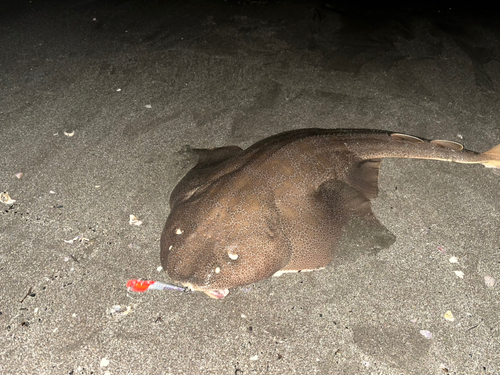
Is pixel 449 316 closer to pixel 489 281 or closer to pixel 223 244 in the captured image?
pixel 489 281

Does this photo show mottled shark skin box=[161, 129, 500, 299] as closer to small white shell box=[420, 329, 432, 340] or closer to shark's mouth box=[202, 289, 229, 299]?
shark's mouth box=[202, 289, 229, 299]

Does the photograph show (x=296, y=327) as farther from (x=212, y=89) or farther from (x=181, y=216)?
(x=212, y=89)

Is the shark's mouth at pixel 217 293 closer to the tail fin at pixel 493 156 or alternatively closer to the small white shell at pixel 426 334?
the small white shell at pixel 426 334

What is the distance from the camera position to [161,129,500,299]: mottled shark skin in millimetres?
2879

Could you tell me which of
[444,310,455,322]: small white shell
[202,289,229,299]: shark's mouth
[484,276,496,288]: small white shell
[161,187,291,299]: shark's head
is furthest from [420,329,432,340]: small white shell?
[202,289,229,299]: shark's mouth

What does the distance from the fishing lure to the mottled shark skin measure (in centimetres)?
30

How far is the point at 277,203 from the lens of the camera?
10.7 ft

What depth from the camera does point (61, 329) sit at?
9.67 ft

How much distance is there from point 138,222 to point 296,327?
5.67 feet

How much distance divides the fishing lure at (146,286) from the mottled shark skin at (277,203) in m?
0.30

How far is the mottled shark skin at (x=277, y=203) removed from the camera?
2.88m

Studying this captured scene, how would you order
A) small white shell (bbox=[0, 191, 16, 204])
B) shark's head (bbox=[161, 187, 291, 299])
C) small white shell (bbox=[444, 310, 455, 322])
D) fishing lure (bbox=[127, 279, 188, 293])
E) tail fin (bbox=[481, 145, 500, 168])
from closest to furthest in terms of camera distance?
shark's head (bbox=[161, 187, 291, 299])
small white shell (bbox=[444, 310, 455, 322])
fishing lure (bbox=[127, 279, 188, 293])
small white shell (bbox=[0, 191, 16, 204])
tail fin (bbox=[481, 145, 500, 168])

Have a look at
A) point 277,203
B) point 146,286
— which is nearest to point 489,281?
point 277,203

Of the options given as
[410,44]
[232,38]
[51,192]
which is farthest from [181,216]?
[410,44]
